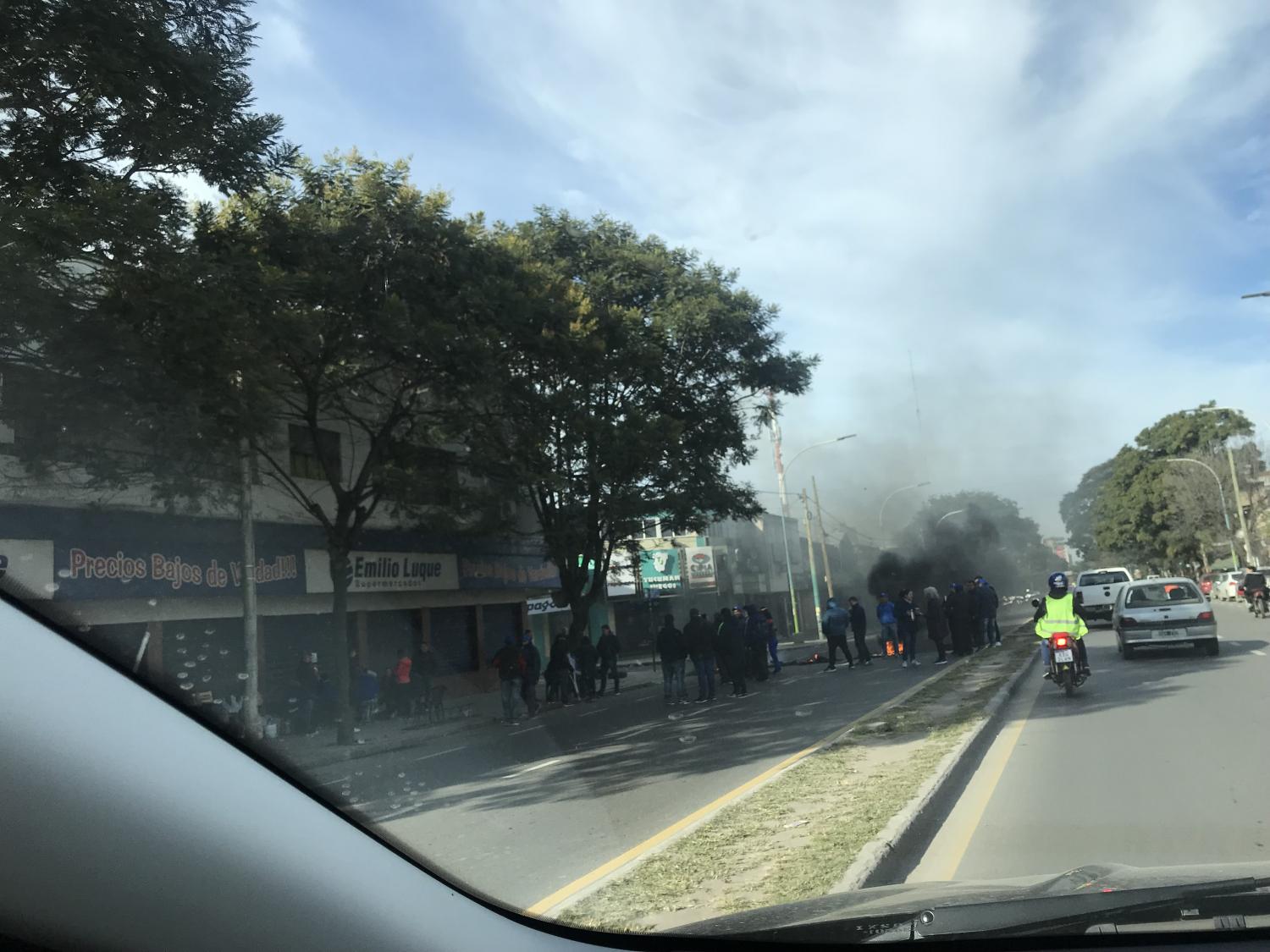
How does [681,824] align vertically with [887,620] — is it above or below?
below

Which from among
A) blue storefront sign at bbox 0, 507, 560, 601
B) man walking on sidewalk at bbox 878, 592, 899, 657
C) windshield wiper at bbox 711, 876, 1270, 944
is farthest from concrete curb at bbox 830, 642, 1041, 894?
man walking on sidewalk at bbox 878, 592, 899, 657

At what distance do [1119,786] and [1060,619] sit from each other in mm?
6133

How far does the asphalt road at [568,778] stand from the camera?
5281 mm

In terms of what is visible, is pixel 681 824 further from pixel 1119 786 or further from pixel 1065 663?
pixel 1065 663

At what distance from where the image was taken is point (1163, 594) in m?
16.8

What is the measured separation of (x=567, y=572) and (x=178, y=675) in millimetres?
23167

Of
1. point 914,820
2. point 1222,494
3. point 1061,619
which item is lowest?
point 914,820

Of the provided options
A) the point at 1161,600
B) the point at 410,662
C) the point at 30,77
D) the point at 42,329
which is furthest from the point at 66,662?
the point at 410,662

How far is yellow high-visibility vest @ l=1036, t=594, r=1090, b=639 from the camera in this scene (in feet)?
39.3

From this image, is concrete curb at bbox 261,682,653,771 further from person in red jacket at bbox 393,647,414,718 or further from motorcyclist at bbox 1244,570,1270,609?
motorcyclist at bbox 1244,570,1270,609

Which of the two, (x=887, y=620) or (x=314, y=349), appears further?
(x=887, y=620)

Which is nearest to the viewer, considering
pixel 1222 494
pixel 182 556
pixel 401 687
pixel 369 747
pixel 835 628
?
pixel 369 747

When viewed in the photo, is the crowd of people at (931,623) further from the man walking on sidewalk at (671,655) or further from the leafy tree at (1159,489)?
the leafy tree at (1159,489)

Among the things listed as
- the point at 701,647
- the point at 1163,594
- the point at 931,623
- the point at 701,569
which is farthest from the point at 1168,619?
the point at 701,569
